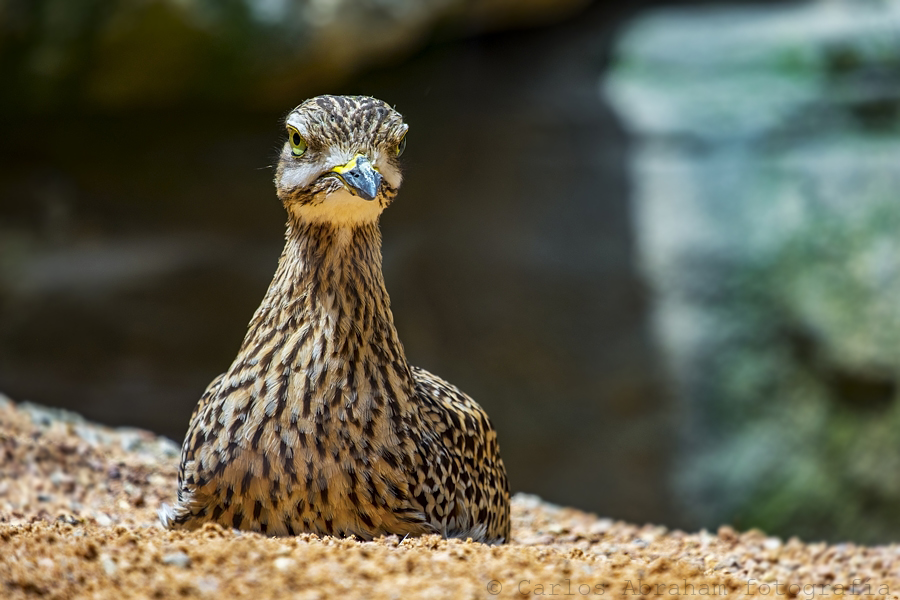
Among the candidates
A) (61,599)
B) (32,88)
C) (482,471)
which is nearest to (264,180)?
(32,88)

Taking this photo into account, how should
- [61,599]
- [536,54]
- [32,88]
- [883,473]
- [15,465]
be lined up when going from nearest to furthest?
[61,599], [15,465], [32,88], [883,473], [536,54]

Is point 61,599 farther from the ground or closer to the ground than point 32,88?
closer to the ground

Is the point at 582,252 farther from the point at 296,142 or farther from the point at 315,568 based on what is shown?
the point at 315,568

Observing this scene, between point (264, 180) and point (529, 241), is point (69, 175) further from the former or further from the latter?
point (529, 241)

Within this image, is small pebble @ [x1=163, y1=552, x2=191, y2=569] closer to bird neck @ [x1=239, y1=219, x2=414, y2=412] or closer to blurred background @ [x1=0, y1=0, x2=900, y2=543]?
bird neck @ [x1=239, y1=219, x2=414, y2=412]

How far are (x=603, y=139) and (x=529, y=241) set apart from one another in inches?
47.3

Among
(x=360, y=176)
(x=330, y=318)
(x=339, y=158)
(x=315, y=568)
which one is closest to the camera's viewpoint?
(x=315, y=568)

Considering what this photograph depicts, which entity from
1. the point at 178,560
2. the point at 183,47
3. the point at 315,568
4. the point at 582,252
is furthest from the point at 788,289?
the point at 178,560

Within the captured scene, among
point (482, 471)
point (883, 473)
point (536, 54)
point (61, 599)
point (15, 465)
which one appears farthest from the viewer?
point (536, 54)

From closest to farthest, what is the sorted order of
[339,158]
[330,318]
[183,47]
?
1. [339,158]
2. [330,318]
3. [183,47]

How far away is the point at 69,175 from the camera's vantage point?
31.9 ft

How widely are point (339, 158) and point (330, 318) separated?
0.60 m

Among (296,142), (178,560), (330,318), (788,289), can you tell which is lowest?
(178,560)

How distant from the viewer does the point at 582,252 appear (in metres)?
9.79
